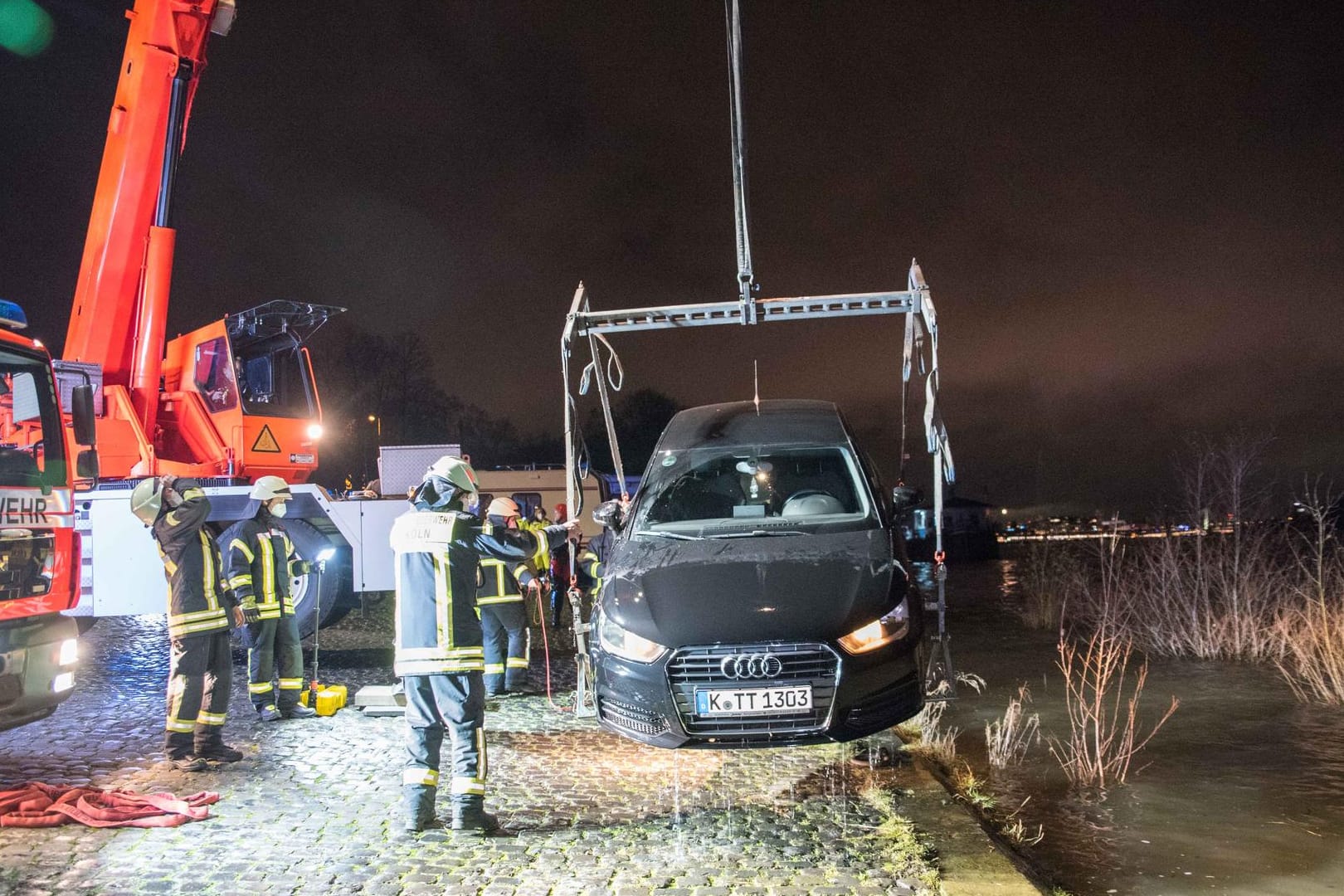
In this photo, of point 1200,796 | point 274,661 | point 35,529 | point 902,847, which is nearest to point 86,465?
point 35,529

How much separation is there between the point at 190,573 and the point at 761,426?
12.6 ft

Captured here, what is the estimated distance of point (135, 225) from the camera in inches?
408

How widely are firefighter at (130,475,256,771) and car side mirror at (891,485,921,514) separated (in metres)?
4.34

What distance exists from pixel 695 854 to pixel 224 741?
150 inches

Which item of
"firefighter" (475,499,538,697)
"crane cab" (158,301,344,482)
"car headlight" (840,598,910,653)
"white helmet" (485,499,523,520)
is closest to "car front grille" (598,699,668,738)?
"car headlight" (840,598,910,653)

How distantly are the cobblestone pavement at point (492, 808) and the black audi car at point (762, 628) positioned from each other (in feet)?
1.64

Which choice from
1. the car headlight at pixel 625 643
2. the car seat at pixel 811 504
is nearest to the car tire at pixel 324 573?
the car headlight at pixel 625 643

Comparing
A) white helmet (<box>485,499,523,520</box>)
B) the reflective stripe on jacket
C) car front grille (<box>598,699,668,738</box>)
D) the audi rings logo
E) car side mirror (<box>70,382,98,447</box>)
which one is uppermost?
car side mirror (<box>70,382,98,447</box>)

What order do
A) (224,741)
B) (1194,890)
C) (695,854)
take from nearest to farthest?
(695,854) → (1194,890) → (224,741)

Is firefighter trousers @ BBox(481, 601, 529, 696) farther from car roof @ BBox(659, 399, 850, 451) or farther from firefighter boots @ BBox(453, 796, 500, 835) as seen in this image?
firefighter boots @ BBox(453, 796, 500, 835)

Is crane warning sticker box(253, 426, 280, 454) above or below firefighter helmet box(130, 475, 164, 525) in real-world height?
above

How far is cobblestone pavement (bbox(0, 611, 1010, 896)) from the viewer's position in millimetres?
3984

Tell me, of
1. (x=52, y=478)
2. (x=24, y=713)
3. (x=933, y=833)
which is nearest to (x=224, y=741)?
(x=24, y=713)

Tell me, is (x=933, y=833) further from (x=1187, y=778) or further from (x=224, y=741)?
(x=224, y=741)
